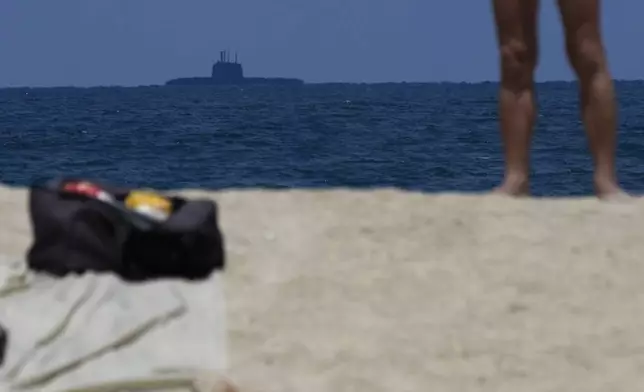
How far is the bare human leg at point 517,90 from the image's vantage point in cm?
430

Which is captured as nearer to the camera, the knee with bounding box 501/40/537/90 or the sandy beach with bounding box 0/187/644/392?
the sandy beach with bounding box 0/187/644/392

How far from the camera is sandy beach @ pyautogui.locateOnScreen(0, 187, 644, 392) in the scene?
2.65 meters

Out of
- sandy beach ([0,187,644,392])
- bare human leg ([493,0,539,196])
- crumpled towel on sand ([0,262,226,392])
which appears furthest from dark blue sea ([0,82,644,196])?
crumpled towel on sand ([0,262,226,392])

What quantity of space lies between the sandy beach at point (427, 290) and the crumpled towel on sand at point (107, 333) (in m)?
0.09

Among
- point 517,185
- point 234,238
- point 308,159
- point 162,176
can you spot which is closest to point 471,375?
point 234,238

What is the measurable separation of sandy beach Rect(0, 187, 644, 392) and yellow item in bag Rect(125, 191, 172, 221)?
0.25 m

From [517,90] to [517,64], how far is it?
102 mm

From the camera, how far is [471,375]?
8.63 ft

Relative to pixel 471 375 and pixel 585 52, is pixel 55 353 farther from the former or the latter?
pixel 585 52

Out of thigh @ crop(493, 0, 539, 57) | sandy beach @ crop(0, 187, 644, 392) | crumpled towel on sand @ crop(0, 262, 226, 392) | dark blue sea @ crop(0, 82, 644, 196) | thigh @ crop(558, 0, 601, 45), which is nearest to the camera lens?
crumpled towel on sand @ crop(0, 262, 226, 392)

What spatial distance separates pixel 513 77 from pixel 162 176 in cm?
1271

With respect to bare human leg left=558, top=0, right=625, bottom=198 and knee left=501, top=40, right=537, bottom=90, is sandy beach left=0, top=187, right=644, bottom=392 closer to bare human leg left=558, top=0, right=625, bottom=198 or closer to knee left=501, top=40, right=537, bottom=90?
bare human leg left=558, top=0, right=625, bottom=198

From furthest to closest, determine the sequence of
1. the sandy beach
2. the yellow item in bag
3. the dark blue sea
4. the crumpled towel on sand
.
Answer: the dark blue sea < the yellow item in bag < the sandy beach < the crumpled towel on sand

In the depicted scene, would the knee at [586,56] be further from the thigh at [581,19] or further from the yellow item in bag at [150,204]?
the yellow item in bag at [150,204]
